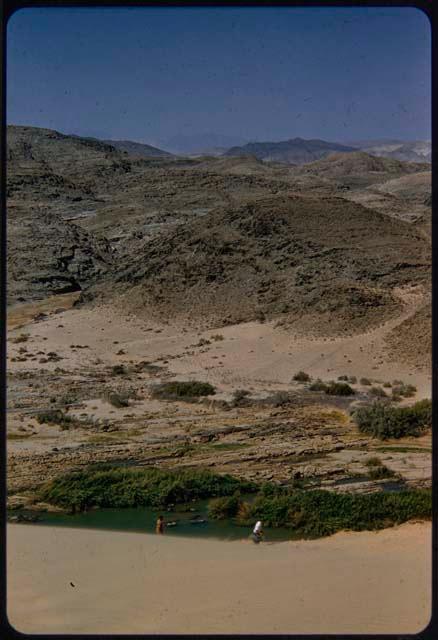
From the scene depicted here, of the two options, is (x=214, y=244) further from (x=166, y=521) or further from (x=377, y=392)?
(x=166, y=521)

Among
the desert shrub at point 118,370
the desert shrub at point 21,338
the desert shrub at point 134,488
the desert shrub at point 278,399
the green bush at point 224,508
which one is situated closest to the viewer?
the green bush at point 224,508

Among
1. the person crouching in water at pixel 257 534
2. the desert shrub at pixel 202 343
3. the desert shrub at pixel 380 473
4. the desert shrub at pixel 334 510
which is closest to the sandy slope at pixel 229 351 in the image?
the desert shrub at pixel 202 343

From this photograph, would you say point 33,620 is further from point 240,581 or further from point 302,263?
point 302,263

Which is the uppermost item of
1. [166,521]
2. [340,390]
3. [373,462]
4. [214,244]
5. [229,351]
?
[214,244]

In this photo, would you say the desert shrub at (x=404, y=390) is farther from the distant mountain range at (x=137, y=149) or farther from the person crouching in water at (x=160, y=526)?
the distant mountain range at (x=137, y=149)

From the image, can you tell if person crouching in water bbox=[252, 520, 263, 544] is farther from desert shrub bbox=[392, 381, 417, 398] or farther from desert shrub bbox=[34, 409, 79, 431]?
desert shrub bbox=[392, 381, 417, 398]

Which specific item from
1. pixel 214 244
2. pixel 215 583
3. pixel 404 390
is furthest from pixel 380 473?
pixel 214 244
